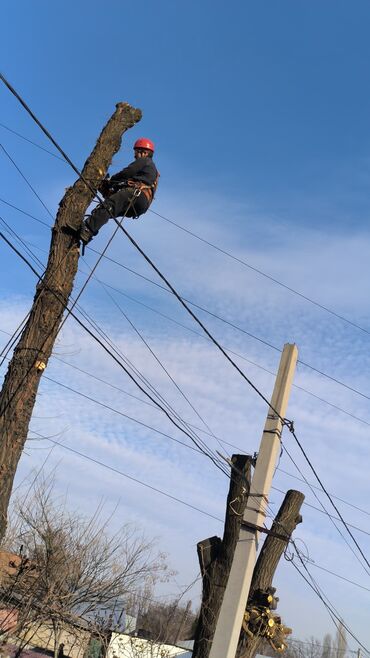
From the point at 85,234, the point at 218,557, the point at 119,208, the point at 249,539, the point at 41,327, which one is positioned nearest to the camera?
the point at 41,327

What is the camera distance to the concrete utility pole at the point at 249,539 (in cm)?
727

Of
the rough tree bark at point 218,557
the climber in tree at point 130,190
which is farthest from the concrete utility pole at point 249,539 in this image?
the climber in tree at point 130,190

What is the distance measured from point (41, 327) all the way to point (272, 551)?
5.36 m

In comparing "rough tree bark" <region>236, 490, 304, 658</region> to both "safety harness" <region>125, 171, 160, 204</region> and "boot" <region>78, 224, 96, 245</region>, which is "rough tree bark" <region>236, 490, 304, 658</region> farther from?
"boot" <region>78, 224, 96, 245</region>

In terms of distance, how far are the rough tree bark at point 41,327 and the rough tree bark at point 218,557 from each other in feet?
13.4

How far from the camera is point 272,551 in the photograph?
9.27 m

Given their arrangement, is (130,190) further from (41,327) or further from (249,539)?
(249,539)

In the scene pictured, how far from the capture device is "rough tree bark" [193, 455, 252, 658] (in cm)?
866

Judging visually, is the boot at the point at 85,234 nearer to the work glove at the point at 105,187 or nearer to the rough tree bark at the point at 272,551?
the work glove at the point at 105,187

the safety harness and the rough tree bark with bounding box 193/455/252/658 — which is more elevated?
the safety harness

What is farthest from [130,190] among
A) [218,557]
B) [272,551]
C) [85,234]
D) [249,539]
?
[272,551]

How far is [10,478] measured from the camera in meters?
5.04

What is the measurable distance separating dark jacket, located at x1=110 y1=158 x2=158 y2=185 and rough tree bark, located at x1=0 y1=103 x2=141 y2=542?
0.16 meters

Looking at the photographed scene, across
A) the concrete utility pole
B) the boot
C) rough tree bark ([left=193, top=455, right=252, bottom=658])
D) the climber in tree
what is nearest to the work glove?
the climber in tree
